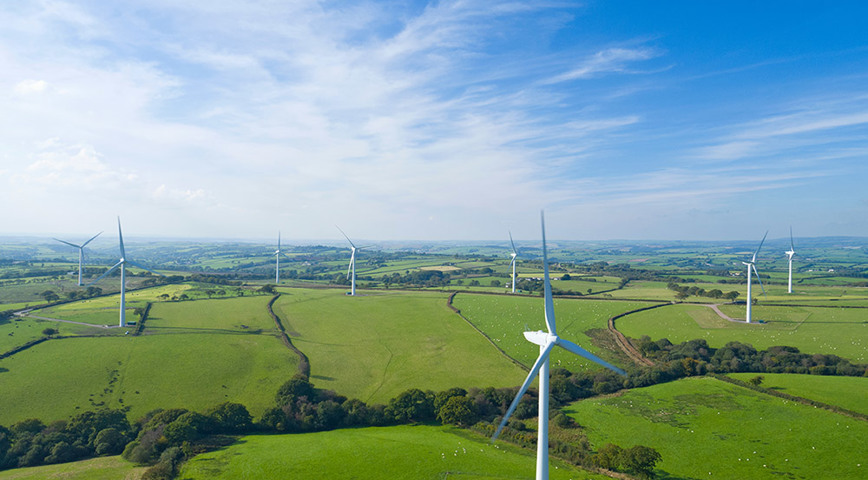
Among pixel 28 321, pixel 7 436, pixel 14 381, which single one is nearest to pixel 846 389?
pixel 7 436

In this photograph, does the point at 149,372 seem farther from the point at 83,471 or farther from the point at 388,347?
the point at 388,347

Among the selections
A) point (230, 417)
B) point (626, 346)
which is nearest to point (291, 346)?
point (230, 417)

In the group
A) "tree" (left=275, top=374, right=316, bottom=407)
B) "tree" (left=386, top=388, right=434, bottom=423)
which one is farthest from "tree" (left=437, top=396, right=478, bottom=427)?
"tree" (left=275, top=374, right=316, bottom=407)

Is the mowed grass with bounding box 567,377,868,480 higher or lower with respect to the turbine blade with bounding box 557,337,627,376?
lower

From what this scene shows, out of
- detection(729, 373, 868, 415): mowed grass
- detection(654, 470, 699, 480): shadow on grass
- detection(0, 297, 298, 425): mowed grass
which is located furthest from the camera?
detection(0, 297, 298, 425): mowed grass

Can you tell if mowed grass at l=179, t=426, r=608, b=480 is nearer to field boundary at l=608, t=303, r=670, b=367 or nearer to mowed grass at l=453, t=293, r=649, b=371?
mowed grass at l=453, t=293, r=649, b=371

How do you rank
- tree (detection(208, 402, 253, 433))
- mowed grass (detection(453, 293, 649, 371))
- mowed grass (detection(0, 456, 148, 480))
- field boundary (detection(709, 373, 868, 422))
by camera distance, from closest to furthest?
mowed grass (detection(0, 456, 148, 480))
field boundary (detection(709, 373, 868, 422))
tree (detection(208, 402, 253, 433))
mowed grass (detection(453, 293, 649, 371))

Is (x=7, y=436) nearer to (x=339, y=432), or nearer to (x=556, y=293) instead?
(x=339, y=432)
